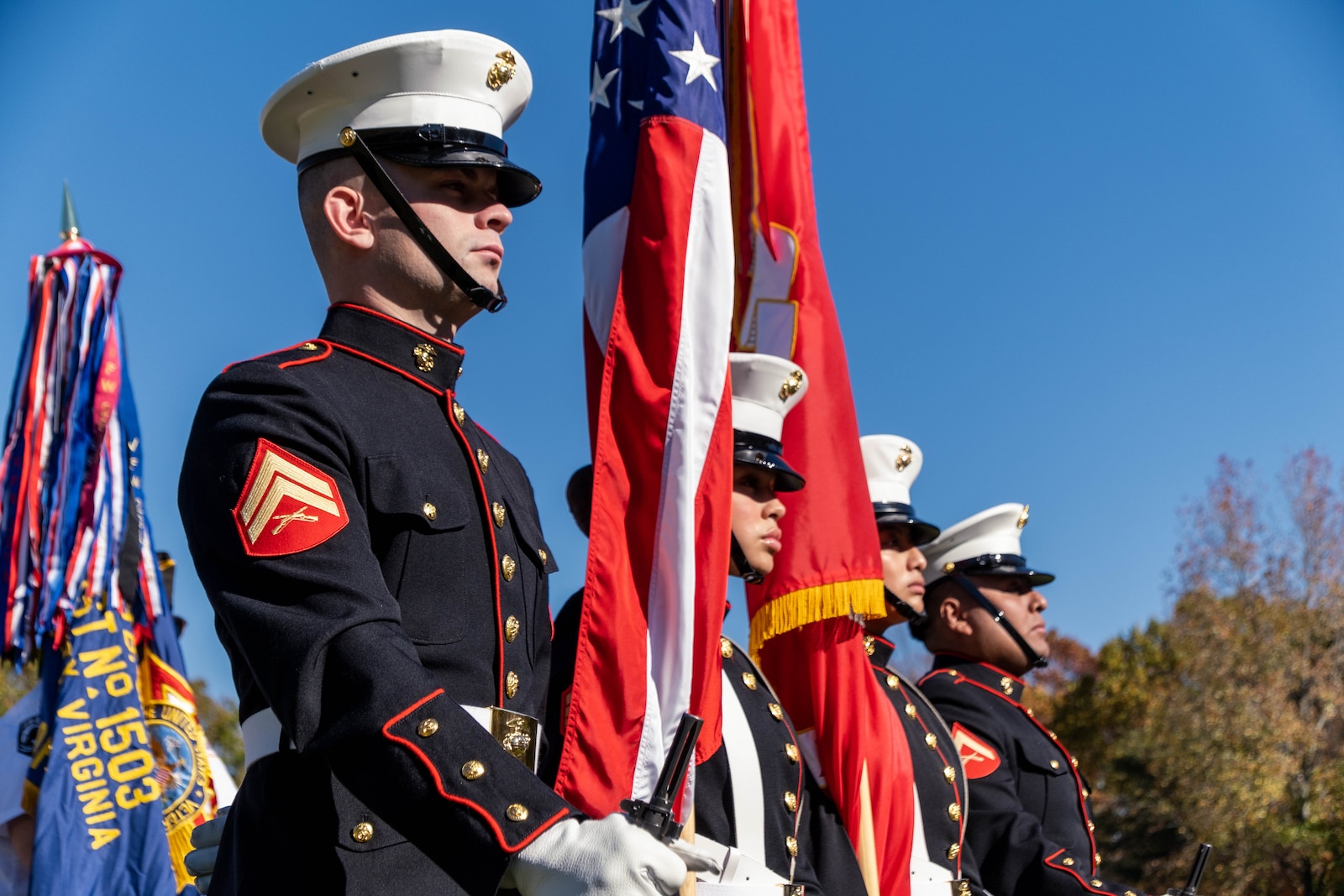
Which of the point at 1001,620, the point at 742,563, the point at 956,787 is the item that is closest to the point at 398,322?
the point at 742,563

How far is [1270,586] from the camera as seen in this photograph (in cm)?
2094

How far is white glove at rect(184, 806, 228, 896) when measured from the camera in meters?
2.76

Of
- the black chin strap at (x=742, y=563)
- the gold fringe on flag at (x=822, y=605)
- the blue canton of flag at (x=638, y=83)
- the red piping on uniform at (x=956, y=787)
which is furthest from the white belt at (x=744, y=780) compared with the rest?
the blue canton of flag at (x=638, y=83)

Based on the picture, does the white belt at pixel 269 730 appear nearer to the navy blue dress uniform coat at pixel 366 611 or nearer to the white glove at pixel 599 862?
the navy blue dress uniform coat at pixel 366 611

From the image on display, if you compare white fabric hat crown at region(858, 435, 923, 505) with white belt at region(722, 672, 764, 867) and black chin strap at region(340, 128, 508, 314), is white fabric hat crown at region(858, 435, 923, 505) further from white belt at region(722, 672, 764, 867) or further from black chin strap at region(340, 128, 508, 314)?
black chin strap at region(340, 128, 508, 314)

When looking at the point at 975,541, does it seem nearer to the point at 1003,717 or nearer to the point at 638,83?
the point at 1003,717

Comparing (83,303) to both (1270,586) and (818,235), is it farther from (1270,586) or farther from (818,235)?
(1270,586)

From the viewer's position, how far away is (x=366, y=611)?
2.13 metres

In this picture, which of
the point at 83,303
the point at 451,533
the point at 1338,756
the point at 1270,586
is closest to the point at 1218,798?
the point at 1338,756

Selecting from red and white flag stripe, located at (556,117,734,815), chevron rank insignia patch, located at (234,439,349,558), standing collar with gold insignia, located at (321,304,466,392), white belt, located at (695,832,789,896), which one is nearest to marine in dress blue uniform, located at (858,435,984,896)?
white belt, located at (695,832,789,896)

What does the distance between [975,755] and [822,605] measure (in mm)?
1554

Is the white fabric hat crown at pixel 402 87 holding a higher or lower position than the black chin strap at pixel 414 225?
higher

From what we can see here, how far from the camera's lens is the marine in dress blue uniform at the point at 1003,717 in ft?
17.3

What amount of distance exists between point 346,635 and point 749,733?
2.07 meters
